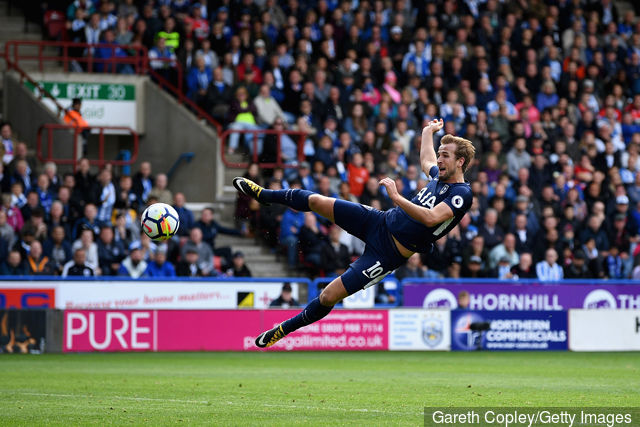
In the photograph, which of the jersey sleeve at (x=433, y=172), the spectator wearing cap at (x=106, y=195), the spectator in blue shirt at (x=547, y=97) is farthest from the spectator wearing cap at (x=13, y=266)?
the spectator in blue shirt at (x=547, y=97)

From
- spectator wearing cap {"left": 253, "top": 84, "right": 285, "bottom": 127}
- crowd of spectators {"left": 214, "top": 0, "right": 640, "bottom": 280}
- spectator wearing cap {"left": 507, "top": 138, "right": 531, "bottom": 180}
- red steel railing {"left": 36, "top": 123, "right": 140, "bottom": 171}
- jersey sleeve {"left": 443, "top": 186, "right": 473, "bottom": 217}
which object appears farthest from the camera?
spectator wearing cap {"left": 507, "top": 138, "right": 531, "bottom": 180}

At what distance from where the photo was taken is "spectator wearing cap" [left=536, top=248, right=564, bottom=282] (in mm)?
21859

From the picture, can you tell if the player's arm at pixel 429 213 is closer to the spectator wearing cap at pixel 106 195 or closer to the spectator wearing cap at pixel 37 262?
the spectator wearing cap at pixel 37 262

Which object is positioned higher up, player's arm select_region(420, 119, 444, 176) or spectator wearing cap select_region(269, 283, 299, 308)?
player's arm select_region(420, 119, 444, 176)

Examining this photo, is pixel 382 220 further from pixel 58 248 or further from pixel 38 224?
pixel 38 224

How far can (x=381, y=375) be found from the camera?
14.4 metres

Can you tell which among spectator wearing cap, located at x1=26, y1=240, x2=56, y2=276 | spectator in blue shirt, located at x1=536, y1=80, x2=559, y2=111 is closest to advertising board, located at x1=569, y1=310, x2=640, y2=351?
spectator in blue shirt, located at x1=536, y1=80, x2=559, y2=111

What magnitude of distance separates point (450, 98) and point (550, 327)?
673 centimetres

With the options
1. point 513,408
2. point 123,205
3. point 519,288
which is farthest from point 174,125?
point 513,408

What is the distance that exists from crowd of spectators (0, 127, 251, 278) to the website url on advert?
34.5 ft

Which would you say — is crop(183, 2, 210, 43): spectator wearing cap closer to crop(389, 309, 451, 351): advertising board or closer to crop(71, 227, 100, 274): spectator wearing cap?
crop(71, 227, 100, 274): spectator wearing cap

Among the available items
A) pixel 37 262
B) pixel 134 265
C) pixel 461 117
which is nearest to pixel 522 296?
pixel 461 117

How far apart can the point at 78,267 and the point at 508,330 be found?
7685 mm

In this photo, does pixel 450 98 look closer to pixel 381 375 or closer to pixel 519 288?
pixel 519 288
